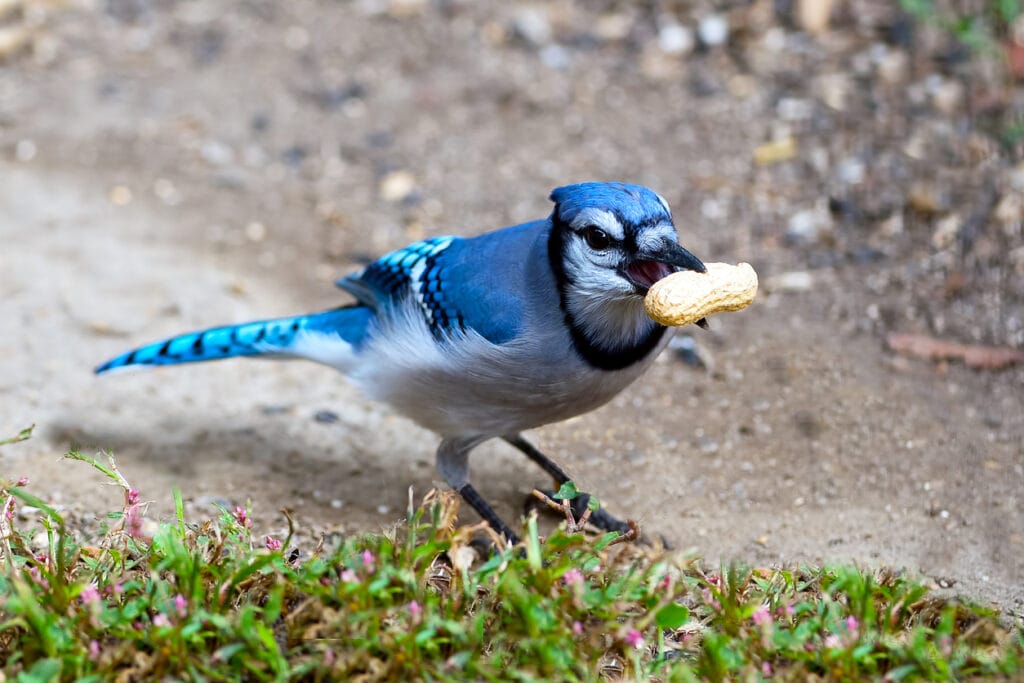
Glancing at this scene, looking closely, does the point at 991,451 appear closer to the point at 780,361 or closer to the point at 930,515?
the point at 930,515

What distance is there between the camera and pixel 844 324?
4.39 metres

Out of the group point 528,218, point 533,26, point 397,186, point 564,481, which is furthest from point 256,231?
point 564,481

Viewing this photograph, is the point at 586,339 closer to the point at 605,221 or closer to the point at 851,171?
the point at 605,221

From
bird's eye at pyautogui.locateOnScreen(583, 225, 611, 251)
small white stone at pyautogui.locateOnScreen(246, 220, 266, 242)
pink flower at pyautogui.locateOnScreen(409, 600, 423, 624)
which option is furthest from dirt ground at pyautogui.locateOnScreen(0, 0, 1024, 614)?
pink flower at pyautogui.locateOnScreen(409, 600, 423, 624)

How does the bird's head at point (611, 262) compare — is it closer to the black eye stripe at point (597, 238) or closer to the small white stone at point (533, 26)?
the black eye stripe at point (597, 238)

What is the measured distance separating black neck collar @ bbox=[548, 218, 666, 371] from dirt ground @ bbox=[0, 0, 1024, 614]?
0.67 meters

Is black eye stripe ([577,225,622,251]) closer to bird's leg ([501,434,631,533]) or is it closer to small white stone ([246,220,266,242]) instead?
bird's leg ([501,434,631,533])

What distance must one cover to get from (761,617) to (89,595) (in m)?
1.42

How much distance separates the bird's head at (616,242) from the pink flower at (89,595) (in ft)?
4.38

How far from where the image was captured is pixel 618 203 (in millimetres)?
2934

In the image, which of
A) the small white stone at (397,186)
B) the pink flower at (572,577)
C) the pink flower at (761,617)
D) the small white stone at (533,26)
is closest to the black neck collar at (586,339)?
the pink flower at (572,577)

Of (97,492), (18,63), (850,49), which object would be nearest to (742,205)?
(850,49)

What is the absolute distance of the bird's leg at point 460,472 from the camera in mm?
3480

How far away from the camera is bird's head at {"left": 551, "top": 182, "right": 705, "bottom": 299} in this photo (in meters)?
2.91
